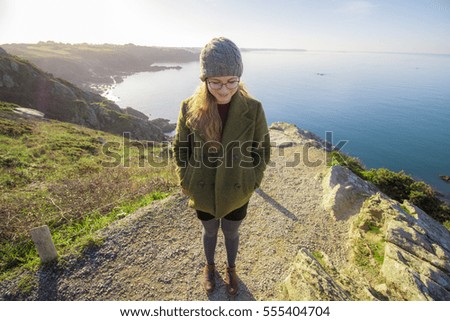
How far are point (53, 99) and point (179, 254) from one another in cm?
3685

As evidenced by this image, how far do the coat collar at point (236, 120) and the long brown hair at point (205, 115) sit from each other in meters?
0.10

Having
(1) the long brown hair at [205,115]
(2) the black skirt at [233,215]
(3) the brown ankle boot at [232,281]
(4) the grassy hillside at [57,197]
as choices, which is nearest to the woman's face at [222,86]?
(1) the long brown hair at [205,115]

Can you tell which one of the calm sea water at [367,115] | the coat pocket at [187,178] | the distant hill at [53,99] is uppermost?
the coat pocket at [187,178]

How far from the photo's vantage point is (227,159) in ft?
9.70

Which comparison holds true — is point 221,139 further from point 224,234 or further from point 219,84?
point 224,234

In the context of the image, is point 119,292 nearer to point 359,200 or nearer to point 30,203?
point 30,203

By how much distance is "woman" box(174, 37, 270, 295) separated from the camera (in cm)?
265

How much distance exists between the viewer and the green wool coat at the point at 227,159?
2.90 metres

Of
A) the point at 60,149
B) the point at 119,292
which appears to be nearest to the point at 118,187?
the point at 119,292

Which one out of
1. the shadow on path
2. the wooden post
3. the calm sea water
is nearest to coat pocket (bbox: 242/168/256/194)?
the wooden post

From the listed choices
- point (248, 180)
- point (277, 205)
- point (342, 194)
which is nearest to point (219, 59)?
point (248, 180)

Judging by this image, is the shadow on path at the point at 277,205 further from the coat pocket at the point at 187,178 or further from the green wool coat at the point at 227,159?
the coat pocket at the point at 187,178

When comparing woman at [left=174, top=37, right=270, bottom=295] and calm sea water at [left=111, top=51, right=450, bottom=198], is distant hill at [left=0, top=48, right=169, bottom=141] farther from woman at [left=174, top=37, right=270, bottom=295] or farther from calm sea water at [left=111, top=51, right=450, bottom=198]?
woman at [left=174, top=37, right=270, bottom=295]

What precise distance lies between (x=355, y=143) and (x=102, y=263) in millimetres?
58350
